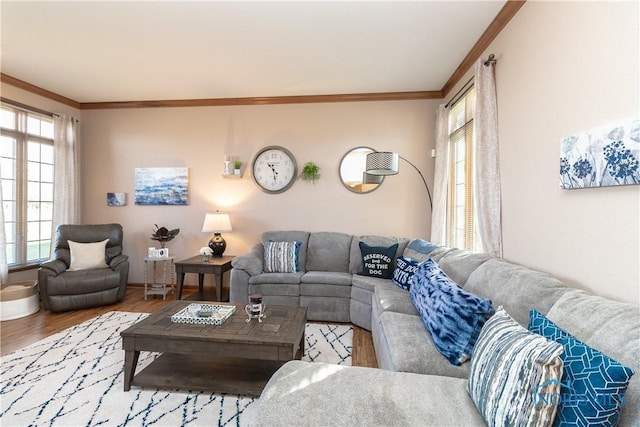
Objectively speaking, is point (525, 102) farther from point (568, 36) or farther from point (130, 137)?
point (130, 137)

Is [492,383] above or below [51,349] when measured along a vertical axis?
above

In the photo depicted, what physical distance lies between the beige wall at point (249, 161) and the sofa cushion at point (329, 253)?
38cm

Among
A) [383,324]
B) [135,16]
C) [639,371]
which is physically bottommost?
[383,324]

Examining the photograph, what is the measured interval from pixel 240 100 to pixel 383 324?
12.3ft

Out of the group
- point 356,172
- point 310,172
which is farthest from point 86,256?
point 356,172

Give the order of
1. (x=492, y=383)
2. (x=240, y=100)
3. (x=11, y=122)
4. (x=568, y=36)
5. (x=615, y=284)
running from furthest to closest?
(x=240, y=100) → (x=11, y=122) → (x=568, y=36) → (x=615, y=284) → (x=492, y=383)

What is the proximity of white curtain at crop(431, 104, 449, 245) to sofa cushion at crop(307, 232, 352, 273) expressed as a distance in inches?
44.5

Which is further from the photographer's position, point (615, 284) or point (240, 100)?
point (240, 100)

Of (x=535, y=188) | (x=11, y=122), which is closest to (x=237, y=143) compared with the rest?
(x=11, y=122)

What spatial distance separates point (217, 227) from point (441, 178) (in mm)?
2987

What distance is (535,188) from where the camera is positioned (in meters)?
2.05

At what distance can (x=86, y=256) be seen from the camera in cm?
381

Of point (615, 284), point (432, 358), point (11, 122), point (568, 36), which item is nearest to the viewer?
point (615, 284)

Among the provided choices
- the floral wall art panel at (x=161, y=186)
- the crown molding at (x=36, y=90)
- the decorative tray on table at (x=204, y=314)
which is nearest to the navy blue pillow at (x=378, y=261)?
the decorative tray on table at (x=204, y=314)
